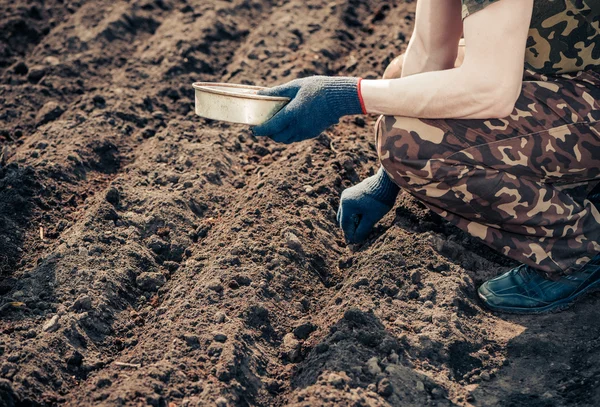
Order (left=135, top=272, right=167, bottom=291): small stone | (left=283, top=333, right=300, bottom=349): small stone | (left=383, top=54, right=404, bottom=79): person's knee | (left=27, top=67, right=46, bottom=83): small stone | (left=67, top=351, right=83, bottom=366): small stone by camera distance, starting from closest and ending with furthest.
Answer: (left=67, top=351, right=83, bottom=366): small stone < (left=283, top=333, right=300, bottom=349): small stone < (left=135, top=272, right=167, bottom=291): small stone < (left=383, top=54, right=404, bottom=79): person's knee < (left=27, top=67, right=46, bottom=83): small stone

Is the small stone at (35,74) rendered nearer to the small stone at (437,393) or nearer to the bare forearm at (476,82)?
the bare forearm at (476,82)

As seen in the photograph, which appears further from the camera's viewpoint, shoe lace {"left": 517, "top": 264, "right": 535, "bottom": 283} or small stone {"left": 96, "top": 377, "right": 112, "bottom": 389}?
shoe lace {"left": 517, "top": 264, "right": 535, "bottom": 283}

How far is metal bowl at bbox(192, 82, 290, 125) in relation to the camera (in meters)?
2.47

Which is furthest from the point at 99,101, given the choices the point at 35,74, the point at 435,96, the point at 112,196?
the point at 435,96

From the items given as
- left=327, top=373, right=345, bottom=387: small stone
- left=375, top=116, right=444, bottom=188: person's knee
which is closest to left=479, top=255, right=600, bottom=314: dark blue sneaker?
left=375, top=116, right=444, bottom=188: person's knee

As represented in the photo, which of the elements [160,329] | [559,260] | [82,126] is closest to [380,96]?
[559,260]

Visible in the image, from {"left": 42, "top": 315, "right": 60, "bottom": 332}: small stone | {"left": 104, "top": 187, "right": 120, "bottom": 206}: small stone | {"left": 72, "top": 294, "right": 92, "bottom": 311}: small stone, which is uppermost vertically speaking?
{"left": 104, "top": 187, "right": 120, "bottom": 206}: small stone

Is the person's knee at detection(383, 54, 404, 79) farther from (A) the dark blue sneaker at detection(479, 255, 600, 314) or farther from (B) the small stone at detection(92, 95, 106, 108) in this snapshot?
(B) the small stone at detection(92, 95, 106, 108)

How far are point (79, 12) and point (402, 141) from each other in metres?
2.93

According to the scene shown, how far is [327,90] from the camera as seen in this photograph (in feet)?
8.11

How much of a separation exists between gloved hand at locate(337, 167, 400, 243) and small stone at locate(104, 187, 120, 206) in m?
0.95

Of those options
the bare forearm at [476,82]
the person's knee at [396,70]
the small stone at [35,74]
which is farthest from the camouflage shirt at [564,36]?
the small stone at [35,74]

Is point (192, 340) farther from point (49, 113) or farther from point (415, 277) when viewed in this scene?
point (49, 113)

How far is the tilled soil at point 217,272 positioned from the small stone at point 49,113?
16 millimetres
